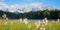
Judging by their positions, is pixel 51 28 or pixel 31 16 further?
pixel 31 16

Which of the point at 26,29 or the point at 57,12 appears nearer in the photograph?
the point at 26,29

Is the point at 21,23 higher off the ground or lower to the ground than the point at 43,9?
lower

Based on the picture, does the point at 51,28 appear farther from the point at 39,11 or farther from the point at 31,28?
the point at 39,11

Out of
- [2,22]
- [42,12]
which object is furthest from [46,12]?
[2,22]

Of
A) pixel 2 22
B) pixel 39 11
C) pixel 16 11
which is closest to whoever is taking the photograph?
pixel 2 22

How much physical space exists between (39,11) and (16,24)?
74 centimetres

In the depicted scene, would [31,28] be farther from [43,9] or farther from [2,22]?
[43,9]

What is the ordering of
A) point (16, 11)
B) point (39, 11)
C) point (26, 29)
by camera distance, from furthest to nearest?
point (39, 11) < point (16, 11) < point (26, 29)

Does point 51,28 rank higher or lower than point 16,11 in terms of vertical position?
lower

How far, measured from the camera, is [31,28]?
213 centimetres

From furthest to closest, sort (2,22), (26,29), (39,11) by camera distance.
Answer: (39,11) < (2,22) < (26,29)

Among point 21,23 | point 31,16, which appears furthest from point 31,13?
point 21,23

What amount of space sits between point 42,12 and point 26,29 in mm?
810

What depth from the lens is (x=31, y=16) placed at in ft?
8.93
